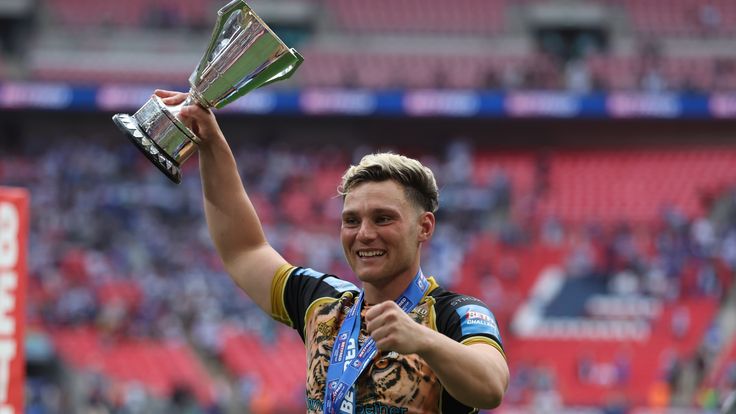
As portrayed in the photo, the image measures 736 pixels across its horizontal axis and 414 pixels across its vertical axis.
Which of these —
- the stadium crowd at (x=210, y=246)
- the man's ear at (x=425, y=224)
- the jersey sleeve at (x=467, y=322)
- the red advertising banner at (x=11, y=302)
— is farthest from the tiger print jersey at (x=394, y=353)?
the stadium crowd at (x=210, y=246)

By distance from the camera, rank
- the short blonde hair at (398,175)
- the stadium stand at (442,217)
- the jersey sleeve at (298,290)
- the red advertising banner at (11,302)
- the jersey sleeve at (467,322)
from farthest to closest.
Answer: the stadium stand at (442,217) → the red advertising banner at (11,302) → the jersey sleeve at (298,290) → the short blonde hair at (398,175) → the jersey sleeve at (467,322)

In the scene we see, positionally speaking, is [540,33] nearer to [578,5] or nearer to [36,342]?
[578,5]

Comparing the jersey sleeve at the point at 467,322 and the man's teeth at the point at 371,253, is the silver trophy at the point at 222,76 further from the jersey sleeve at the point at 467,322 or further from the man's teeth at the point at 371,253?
the jersey sleeve at the point at 467,322

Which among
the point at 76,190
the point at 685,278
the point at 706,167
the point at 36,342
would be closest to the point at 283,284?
the point at 36,342

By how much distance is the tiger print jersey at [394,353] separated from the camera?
110 inches

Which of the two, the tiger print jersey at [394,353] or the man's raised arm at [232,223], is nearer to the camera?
the tiger print jersey at [394,353]

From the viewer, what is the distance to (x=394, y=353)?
2.86 metres

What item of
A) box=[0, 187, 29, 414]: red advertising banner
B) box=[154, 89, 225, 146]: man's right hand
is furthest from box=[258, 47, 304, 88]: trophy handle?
box=[0, 187, 29, 414]: red advertising banner

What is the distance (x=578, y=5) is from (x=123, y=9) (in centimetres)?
1116

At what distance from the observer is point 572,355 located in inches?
822

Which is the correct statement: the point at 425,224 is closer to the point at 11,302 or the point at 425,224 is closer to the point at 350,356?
the point at 350,356

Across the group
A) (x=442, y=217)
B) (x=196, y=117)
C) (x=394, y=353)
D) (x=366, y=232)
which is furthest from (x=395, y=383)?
(x=442, y=217)

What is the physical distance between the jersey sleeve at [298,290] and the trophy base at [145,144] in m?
0.43

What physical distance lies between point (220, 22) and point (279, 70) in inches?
7.9
